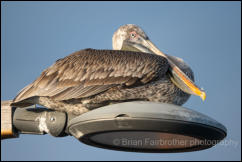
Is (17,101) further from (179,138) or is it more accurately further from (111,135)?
(179,138)

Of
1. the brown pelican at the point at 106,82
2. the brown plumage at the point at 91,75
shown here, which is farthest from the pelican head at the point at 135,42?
the brown plumage at the point at 91,75

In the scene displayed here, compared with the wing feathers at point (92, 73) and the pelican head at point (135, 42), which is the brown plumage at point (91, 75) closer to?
the wing feathers at point (92, 73)

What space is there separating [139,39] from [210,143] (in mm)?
2914

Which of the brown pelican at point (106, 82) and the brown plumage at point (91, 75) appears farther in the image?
the brown plumage at point (91, 75)

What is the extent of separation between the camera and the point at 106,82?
4820mm

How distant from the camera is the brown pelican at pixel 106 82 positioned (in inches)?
179

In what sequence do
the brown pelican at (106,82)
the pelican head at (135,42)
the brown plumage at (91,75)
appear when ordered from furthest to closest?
the pelican head at (135,42), the brown plumage at (91,75), the brown pelican at (106,82)

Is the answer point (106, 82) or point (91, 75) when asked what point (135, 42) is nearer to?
point (91, 75)

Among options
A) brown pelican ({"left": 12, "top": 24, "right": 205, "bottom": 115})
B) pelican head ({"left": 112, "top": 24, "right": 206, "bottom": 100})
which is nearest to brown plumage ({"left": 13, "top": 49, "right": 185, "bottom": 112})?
brown pelican ({"left": 12, "top": 24, "right": 205, "bottom": 115})

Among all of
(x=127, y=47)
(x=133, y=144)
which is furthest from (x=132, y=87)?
(x=127, y=47)

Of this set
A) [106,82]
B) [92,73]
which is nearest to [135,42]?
[92,73]

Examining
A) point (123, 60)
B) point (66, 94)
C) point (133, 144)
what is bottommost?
point (133, 144)

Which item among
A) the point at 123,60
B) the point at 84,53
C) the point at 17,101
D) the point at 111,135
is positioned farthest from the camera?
the point at 84,53

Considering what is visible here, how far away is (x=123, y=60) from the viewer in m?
5.21
